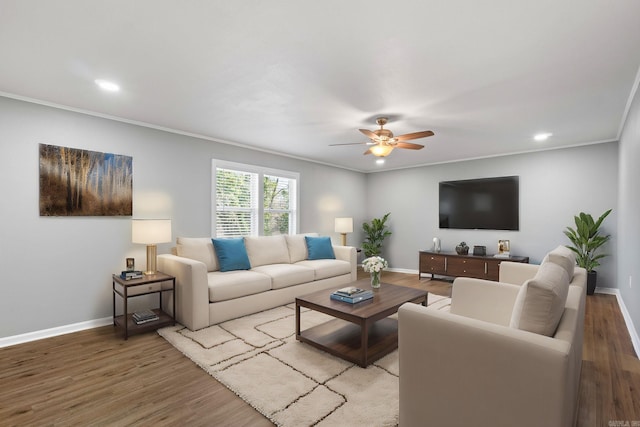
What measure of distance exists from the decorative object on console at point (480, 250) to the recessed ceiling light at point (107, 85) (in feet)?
18.9

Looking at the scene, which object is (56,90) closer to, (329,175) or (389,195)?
(329,175)

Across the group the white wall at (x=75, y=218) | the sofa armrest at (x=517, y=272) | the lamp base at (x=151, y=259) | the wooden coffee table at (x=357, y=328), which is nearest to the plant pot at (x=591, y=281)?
the sofa armrest at (x=517, y=272)

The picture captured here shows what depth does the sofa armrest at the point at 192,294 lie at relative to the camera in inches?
127

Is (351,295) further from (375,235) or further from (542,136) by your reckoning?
(375,235)

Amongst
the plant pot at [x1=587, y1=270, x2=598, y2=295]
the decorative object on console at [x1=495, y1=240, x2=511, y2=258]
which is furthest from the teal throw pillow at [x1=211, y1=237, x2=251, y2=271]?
the plant pot at [x1=587, y1=270, x2=598, y2=295]

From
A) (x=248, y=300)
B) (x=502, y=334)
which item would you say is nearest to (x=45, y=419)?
(x=248, y=300)

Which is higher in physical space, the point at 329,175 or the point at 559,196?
the point at 329,175

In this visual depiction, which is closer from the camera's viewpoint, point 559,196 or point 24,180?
point 24,180

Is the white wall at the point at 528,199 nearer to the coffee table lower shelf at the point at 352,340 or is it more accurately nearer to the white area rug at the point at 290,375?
the coffee table lower shelf at the point at 352,340

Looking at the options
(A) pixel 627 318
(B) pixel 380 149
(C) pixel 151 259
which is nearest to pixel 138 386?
(C) pixel 151 259

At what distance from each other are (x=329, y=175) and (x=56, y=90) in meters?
4.57

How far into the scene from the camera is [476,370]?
52.9 inches

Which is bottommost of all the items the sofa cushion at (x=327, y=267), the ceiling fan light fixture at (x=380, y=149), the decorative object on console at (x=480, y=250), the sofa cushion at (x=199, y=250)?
the sofa cushion at (x=327, y=267)

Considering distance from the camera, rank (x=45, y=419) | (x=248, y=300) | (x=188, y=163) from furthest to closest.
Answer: (x=188, y=163) → (x=248, y=300) → (x=45, y=419)
